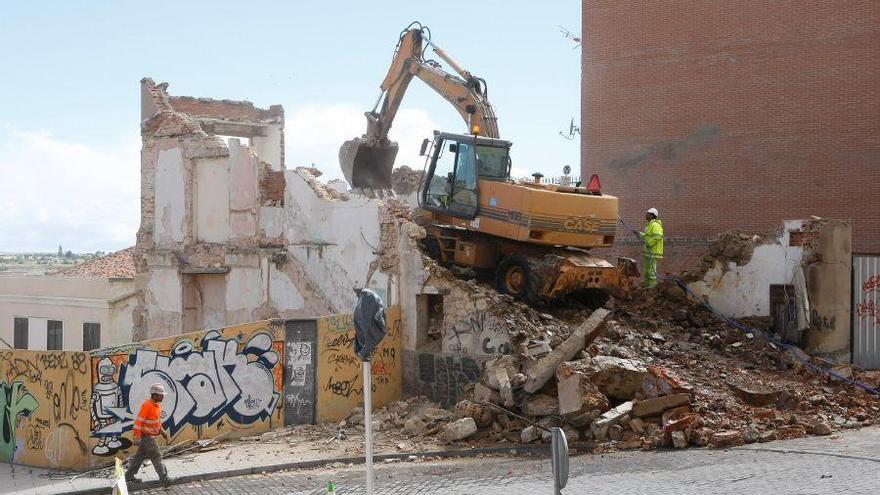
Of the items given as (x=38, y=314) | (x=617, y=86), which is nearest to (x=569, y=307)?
(x=617, y=86)

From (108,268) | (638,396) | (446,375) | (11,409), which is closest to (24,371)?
(11,409)

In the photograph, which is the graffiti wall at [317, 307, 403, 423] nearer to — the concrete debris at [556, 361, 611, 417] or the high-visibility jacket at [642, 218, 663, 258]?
the concrete debris at [556, 361, 611, 417]

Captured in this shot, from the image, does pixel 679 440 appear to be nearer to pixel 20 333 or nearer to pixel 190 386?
pixel 190 386

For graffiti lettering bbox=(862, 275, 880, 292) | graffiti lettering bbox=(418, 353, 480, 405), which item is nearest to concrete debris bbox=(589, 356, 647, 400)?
graffiti lettering bbox=(418, 353, 480, 405)

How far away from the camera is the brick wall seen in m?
27.3

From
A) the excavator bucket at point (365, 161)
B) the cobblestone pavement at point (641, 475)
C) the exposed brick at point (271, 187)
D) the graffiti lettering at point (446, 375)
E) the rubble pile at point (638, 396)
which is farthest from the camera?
the excavator bucket at point (365, 161)

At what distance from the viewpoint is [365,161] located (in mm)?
25984

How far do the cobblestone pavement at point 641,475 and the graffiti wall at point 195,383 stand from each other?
214cm

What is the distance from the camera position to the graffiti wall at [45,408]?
16422 mm

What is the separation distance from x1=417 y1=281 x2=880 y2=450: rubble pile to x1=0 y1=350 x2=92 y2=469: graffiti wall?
5.20m

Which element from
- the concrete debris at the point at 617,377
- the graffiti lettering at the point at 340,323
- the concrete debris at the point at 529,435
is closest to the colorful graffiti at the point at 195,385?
the graffiti lettering at the point at 340,323

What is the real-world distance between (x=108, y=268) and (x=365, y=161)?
74.9 ft

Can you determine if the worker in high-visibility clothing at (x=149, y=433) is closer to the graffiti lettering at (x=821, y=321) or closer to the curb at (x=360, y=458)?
the curb at (x=360, y=458)

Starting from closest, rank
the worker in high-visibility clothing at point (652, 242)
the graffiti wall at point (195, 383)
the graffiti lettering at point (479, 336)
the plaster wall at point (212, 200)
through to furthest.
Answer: the graffiti wall at point (195, 383)
the graffiti lettering at point (479, 336)
the worker in high-visibility clothing at point (652, 242)
the plaster wall at point (212, 200)
